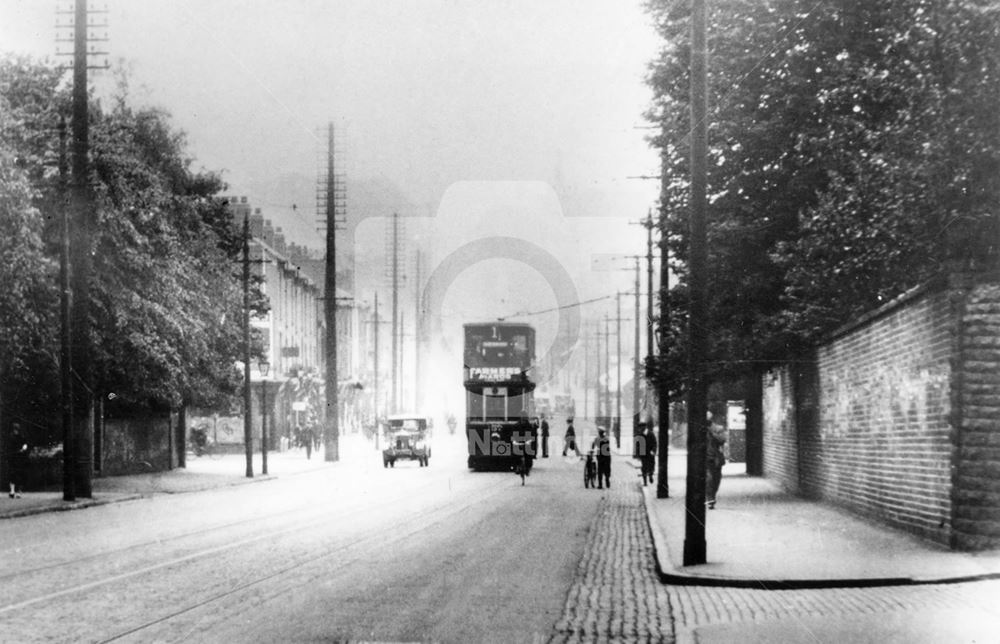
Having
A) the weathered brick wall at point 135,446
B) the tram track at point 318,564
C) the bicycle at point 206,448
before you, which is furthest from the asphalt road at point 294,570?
the bicycle at point 206,448

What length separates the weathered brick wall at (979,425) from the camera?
14.9 m

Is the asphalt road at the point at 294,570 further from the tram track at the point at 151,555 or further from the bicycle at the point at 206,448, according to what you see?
the bicycle at the point at 206,448

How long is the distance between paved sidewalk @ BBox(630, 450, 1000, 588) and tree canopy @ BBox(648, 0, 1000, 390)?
355 cm

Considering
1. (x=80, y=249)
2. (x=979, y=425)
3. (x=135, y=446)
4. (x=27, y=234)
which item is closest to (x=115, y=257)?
(x=80, y=249)

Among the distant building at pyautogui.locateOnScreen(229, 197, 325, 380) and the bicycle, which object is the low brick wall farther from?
the distant building at pyautogui.locateOnScreen(229, 197, 325, 380)

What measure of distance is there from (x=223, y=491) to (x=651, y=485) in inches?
444

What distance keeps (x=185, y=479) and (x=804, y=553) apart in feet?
89.0

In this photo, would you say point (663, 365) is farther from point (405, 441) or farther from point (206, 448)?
point (206, 448)

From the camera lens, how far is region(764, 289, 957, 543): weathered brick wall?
633 inches

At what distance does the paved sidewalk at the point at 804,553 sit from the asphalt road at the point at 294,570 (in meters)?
1.50

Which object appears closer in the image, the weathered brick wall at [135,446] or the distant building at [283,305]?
the weathered brick wall at [135,446]

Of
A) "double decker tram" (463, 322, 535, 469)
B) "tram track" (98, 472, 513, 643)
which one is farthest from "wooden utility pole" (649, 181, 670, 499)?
"double decker tram" (463, 322, 535, 469)

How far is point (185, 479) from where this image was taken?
39781 millimetres

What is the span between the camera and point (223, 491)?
113ft
